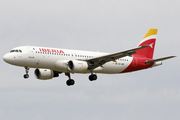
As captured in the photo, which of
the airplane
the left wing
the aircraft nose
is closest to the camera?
the aircraft nose

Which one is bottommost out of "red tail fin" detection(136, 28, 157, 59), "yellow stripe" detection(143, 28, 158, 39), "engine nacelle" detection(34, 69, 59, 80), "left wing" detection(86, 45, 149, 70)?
"engine nacelle" detection(34, 69, 59, 80)

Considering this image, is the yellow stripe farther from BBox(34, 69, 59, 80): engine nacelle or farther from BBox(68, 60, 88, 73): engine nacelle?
BBox(34, 69, 59, 80): engine nacelle

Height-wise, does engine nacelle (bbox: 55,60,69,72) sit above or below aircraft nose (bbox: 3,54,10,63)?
below

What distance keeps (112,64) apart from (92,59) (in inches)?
186

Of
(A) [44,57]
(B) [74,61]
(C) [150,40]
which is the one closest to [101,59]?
(B) [74,61]

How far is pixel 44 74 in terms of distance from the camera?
56.1 meters

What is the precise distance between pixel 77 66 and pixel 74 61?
787 mm

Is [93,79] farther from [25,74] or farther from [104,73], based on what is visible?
[25,74]

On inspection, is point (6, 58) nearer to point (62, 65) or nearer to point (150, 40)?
point (62, 65)

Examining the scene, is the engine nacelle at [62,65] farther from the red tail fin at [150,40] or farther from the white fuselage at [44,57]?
the red tail fin at [150,40]

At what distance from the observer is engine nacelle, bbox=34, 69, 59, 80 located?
5603 cm

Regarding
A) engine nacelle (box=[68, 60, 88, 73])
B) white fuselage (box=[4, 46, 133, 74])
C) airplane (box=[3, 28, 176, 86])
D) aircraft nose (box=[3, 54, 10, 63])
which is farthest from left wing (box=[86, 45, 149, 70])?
aircraft nose (box=[3, 54, 10, 63])

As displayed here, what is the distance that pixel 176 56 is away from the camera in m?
50.7

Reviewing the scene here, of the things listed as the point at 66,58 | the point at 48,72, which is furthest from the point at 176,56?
the point at 48,72
